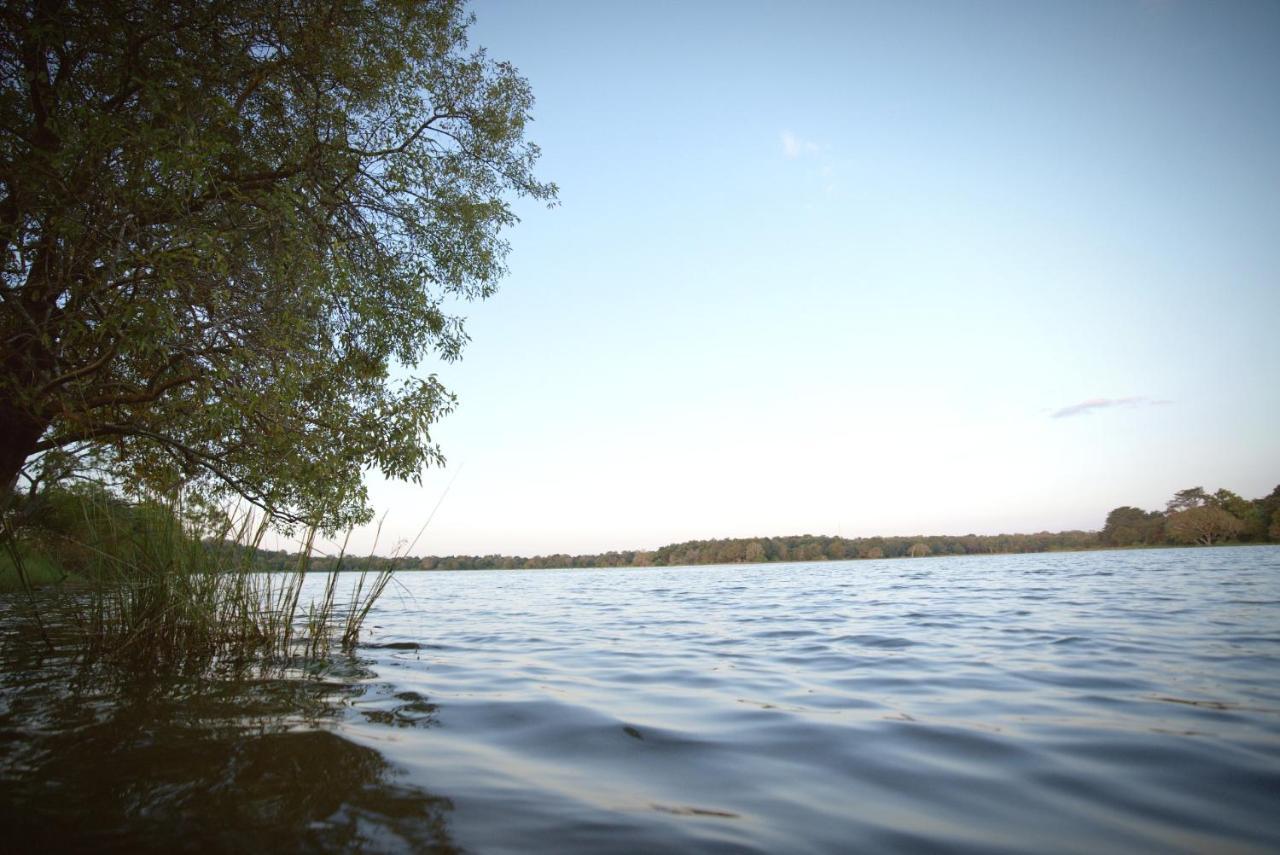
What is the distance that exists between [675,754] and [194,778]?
7.61ft

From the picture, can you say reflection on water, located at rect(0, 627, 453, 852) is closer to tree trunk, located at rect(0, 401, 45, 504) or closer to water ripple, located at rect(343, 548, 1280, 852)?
water ripple, located at rect(343, 548, 1280, 852)

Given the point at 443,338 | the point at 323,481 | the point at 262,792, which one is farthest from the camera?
the point at 443,338

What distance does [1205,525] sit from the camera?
183 ft

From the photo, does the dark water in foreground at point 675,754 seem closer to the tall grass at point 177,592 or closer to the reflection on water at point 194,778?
the reflection on water at point 194,778

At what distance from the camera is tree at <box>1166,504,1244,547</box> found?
54906 millimetres

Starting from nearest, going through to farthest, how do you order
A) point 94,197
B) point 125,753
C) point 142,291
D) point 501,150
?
point 125,753
point 94,197
point 142,291
point 501,150

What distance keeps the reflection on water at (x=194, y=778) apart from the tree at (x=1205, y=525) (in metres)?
72.0

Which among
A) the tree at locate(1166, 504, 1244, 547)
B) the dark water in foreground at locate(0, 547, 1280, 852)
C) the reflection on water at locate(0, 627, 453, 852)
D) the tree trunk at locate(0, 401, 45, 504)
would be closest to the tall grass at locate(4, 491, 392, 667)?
the dark water in foreground at locate(0, 547, 1280, 852)

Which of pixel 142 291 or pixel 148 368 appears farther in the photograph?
pixel 148 368

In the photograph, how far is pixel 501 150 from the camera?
38.3 feet

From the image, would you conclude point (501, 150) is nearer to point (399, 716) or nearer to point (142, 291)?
point (142, 291)

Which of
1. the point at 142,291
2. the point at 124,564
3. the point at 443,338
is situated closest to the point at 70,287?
the point at 142,291

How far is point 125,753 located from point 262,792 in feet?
3.38

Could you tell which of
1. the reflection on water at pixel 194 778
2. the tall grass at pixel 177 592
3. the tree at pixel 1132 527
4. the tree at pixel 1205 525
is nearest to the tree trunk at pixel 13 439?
the tall grass at pixel 177 592
